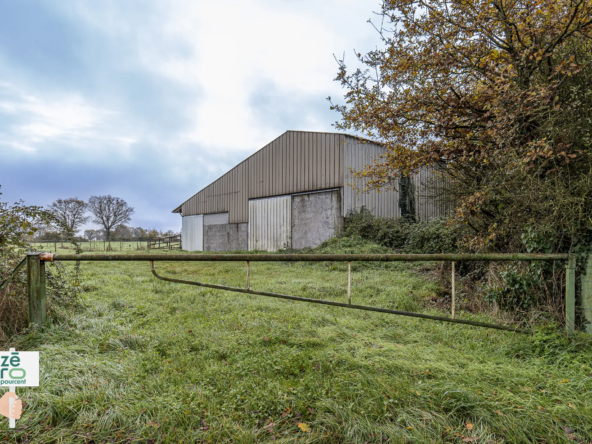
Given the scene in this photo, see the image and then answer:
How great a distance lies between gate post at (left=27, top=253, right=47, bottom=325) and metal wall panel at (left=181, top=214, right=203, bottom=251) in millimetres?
17610

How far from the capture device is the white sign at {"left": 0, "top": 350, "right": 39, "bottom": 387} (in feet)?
7.67

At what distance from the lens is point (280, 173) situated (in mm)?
15688

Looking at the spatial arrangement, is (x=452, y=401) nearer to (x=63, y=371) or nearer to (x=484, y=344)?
(x=484, y=344)

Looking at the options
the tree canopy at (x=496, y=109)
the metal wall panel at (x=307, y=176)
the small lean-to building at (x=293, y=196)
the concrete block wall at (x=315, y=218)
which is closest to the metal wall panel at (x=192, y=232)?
the small lean-to building at (x=293, y=196)

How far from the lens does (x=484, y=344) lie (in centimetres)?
330

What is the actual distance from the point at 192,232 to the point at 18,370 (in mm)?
19730

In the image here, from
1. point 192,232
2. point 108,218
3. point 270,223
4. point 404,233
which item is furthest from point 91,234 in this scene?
point 404,233

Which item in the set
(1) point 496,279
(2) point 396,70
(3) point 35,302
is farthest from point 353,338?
(2) point 396,70

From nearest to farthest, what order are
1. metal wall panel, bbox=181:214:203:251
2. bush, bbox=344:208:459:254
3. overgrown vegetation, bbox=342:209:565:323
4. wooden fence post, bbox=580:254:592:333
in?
1. wooden fence post, bbox=580:254:592:333
2. overgrown vegetation, bbox=342:209:565:323
3. bush, bbox=344:208:459:254
4. metal wall panel, bbox=181:214:203:251

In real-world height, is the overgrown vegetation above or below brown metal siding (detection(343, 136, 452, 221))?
below

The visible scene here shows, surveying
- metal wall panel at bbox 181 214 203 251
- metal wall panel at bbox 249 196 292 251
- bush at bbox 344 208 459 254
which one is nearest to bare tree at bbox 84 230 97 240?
metal wall panel at bbox 181 214 203 251

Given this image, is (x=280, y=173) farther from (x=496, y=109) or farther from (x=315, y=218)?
(x=496, y=109)

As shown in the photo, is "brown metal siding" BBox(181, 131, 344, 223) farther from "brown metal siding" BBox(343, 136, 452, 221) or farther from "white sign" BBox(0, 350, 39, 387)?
"white sign" BBox(0, 350, 39, 387)

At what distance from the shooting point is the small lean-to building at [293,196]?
13219 mm
